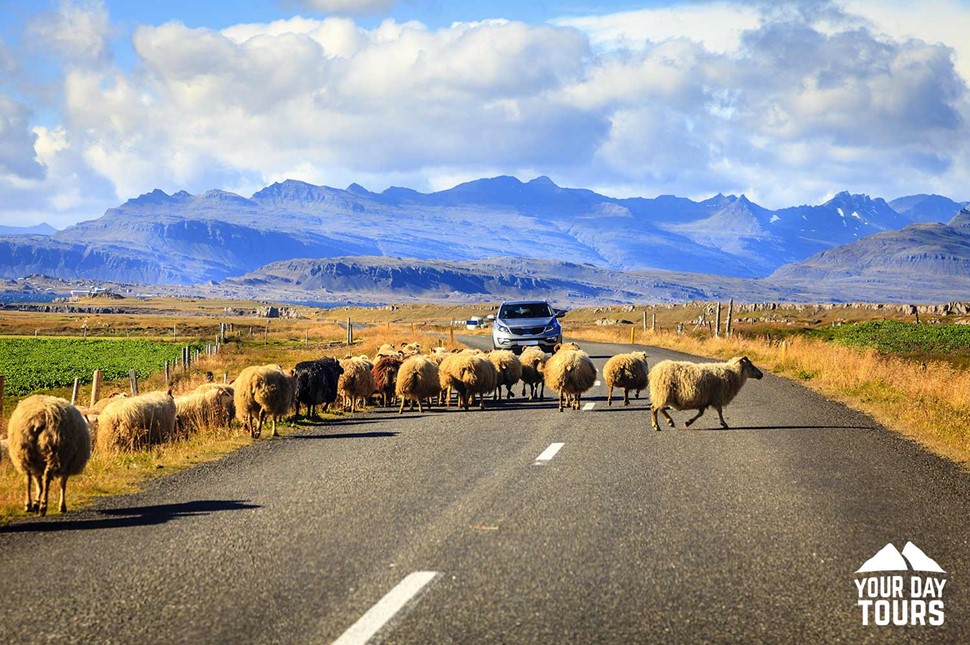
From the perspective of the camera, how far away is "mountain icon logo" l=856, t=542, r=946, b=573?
7.32 metres

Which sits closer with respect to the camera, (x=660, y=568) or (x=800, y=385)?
(x=660, y=568)

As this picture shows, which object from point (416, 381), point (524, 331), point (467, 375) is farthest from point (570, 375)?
point (524, 331)

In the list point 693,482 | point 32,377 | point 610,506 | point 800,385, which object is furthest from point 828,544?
point 32,377

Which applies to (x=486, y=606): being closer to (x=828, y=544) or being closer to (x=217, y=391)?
(x=828, y=544)

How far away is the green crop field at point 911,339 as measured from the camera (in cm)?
4225

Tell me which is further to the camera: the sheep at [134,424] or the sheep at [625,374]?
the sheep at [625,374]

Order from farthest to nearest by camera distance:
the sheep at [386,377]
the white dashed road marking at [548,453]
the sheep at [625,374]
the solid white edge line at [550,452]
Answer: the sheep at [386,377]
the sheep at [625,374]
the solid white edge line at [550,452]
the white dashed road marking at [548,453]

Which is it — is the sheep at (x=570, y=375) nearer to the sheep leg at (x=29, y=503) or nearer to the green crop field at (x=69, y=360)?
the sheep leg at (x=29, y=503)

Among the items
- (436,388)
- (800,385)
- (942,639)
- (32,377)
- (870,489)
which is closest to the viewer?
(942,639)

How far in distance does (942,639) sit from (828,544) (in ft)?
7.20

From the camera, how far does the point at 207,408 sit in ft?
61.4

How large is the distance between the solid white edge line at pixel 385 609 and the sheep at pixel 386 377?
14628mm

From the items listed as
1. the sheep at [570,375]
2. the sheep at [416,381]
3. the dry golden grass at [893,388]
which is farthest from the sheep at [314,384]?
the dry golden grass at [893,388]

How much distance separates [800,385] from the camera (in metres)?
26.2
